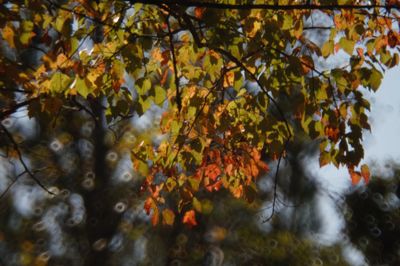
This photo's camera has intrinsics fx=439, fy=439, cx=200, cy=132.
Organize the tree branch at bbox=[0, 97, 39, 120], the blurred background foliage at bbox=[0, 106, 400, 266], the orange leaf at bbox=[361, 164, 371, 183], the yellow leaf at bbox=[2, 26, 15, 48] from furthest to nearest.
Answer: the blurred background foliage at bbox=[0, 106, 400, 266] < the orange leaf at bbox=[361, 164, 371, 183] < the tree branch at bbox=[0, 97, 39, 120] < the yellow leaf at bbox=[2, 26, 15, 48]

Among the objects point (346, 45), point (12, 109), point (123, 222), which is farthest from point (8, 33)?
point (123, 222)

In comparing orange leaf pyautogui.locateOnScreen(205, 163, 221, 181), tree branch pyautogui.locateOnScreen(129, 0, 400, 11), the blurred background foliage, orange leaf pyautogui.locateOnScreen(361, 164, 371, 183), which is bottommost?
the blurred background foliage

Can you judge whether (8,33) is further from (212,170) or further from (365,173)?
(365,173)

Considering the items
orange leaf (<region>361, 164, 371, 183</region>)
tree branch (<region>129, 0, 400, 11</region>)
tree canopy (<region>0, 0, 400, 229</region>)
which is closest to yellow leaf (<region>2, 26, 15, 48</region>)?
tree canopy (<region>0, 0, 400, 229</region>)

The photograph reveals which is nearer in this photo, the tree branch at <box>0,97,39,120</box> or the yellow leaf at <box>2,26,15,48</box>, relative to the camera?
the yellow leaf at <box>2,26,15,48</box>

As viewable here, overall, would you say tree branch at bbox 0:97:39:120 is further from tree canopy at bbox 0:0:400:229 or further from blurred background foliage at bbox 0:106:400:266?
blurred background foliage at bbox 0:106:400:266

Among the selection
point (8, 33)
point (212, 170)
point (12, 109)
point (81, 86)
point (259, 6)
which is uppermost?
point (259, 6)

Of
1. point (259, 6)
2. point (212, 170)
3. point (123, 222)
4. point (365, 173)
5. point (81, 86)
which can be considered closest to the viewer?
point (259, 6)

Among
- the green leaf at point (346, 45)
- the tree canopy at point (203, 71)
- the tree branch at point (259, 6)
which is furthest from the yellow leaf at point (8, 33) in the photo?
the green leaf at point (346, 45)

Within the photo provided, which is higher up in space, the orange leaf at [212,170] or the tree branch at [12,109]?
the tree branch at [12,109]

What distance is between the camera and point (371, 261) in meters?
9.91

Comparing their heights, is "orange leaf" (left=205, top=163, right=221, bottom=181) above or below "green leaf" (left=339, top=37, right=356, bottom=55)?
below

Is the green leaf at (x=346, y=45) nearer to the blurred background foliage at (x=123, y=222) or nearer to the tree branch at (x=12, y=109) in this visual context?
the tree branch at (x=12, y=109)

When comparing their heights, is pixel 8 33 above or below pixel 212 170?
above
